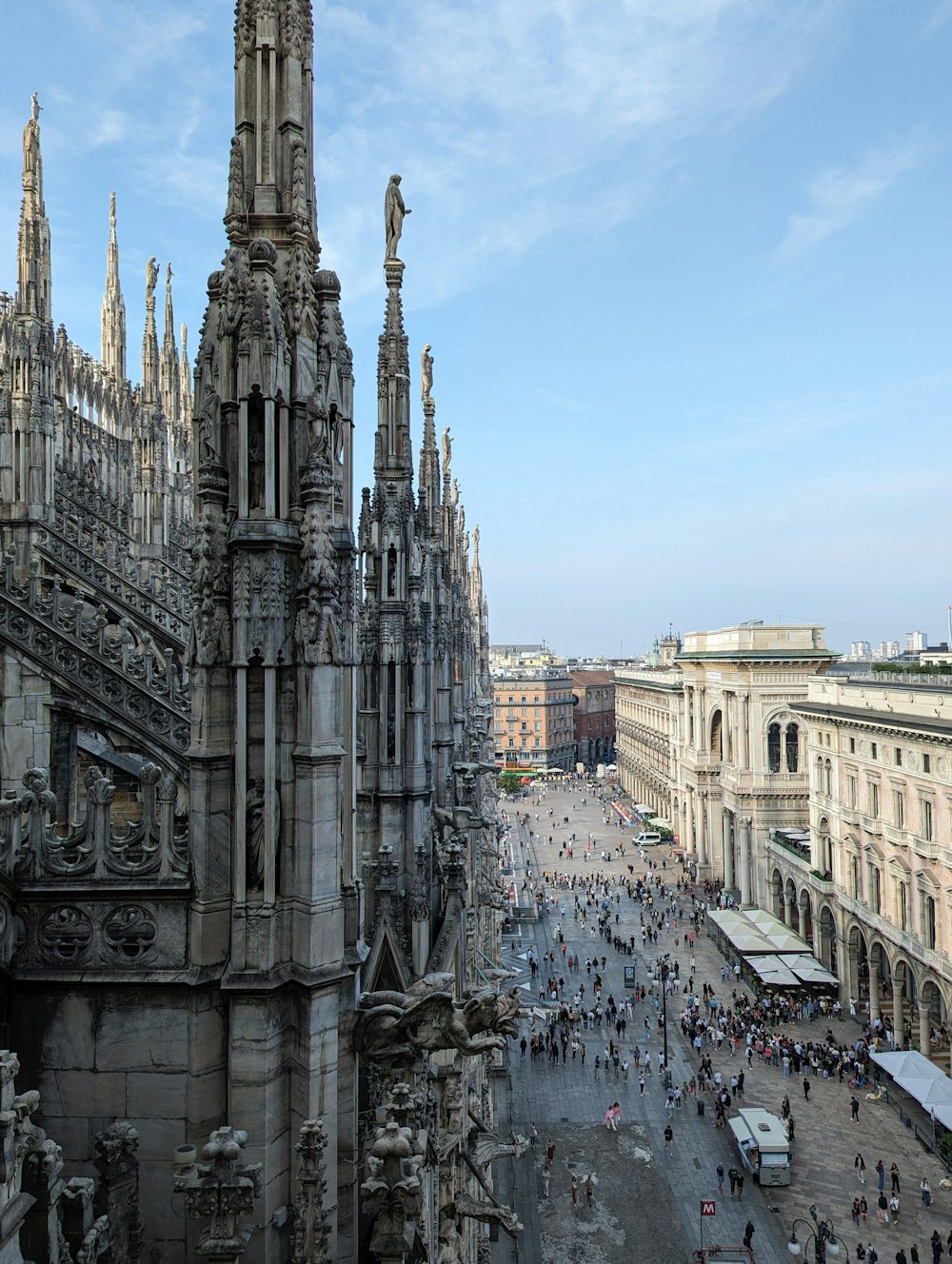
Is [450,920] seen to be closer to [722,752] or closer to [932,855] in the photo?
[932,855]

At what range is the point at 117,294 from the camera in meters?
39.3

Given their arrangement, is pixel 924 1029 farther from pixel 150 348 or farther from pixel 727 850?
pixel 150 348

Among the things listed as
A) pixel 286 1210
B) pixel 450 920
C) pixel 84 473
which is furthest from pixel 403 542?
pixel 84 473

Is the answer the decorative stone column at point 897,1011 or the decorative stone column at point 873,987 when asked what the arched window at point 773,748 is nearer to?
the decorative stone column at point 873,987

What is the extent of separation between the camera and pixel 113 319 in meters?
39.8

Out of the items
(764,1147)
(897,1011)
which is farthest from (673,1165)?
(897,1011)

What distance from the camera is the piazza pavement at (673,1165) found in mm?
21781

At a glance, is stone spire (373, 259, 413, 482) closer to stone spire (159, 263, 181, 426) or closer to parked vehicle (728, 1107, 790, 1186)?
parked vehicle (728, 1107, 790, 1186)

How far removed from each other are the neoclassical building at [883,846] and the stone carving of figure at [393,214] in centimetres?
2378

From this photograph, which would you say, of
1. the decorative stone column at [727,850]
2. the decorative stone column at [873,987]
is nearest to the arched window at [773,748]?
the decorative stone column at [727,850]

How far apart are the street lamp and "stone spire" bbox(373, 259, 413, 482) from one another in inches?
806

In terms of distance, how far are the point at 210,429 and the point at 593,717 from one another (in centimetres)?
14384

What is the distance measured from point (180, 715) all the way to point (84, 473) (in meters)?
22.6

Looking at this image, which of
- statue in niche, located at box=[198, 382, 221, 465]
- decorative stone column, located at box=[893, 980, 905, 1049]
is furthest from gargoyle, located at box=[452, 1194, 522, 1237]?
decorative stone column, located at box=[893, 980, 905, 1049]
